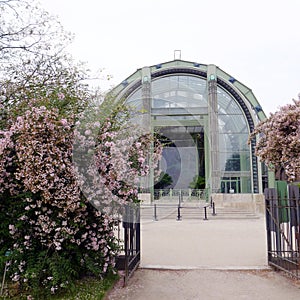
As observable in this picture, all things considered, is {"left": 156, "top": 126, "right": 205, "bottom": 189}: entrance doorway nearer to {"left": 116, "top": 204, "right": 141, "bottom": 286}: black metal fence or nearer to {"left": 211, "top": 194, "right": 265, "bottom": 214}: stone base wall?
{"left": 211, "top": 194, "right": 265, "bottom": 214}: stone base wall

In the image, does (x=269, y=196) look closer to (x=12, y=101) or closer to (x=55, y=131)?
(x=55, y=131)

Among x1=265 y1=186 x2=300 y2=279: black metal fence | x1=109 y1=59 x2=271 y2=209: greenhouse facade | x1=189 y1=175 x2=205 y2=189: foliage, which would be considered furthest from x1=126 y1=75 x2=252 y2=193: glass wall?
x1=265 y1=186 x2=300 y2=279: black metal fence

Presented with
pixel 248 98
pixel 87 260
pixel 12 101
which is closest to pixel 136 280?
pixel 87 260

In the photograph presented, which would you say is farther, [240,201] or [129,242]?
[240,201]

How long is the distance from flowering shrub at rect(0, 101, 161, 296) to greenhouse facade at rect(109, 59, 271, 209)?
55.1 ft

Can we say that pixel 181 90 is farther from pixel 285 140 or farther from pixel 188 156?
pixel 285 140

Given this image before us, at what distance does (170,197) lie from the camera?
21.8m

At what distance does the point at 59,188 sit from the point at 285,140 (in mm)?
3322

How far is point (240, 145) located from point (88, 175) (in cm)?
1898

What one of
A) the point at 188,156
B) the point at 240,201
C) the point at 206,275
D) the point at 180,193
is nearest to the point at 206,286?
the point at 206,275

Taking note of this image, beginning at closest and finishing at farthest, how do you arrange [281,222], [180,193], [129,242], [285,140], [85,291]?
[85,291]
[129,242]
[285,140]
[281,222]
[180,193]

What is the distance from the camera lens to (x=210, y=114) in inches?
840

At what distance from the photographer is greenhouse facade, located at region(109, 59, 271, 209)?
21188 millimetres

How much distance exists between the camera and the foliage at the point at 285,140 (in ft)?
15.6
